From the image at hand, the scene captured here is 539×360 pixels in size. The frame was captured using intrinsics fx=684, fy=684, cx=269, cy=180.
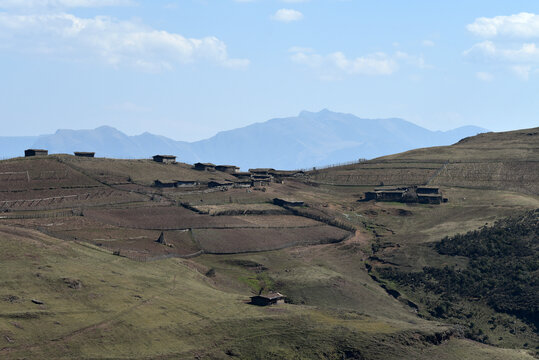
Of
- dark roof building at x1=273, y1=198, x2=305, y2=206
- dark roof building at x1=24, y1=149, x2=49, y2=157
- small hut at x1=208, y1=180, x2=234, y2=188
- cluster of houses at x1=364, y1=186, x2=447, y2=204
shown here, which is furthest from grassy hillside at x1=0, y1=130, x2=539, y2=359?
dark roof building at x1=24, y1=149, x2=49, y2=157

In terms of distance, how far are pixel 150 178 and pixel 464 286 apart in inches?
3461

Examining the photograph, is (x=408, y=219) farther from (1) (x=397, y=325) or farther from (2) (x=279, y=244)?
(1) (x=397, y=325)

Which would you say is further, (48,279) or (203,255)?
(203,255)

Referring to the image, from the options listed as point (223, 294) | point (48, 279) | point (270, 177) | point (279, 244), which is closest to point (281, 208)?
point (279, 244)

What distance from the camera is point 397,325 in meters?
81.8

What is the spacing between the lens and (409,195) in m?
171

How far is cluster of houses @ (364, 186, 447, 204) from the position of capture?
552 ft

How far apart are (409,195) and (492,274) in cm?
5670

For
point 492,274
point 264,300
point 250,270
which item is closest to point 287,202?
point 250,270

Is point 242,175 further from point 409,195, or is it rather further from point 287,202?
point 409,195

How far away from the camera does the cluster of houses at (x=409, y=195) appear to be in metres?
168

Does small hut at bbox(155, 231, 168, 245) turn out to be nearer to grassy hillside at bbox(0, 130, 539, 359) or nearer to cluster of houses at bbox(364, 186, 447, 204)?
grassy hillside at bbox(0, 130, 539, 359)

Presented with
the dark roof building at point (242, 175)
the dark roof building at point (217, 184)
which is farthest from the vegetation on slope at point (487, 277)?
the dark roof building at point (242, 175)

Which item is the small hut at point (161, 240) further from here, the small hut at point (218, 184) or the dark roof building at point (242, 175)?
the dark roof building at point (242, 175)
